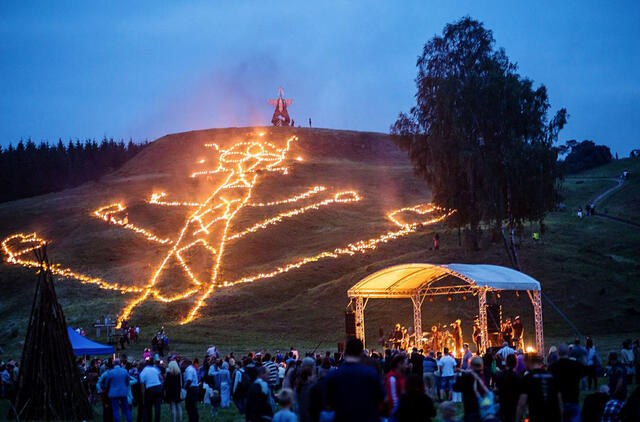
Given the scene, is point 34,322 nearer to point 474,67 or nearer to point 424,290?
point 424,290

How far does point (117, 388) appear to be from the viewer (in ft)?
53.9

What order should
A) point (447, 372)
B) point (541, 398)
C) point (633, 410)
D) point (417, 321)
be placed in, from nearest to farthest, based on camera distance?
point (633, 410) → point (541, 398) → point (447, 372) → point (417, 321)

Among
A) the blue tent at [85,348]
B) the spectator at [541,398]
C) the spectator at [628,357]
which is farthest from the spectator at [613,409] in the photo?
the blue tent at [85,348]

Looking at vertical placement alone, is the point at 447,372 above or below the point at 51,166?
below

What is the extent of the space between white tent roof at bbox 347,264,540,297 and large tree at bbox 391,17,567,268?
1123cm

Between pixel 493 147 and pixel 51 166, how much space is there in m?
84.6

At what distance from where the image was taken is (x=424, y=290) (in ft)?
114

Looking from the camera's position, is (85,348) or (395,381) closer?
(395,381)

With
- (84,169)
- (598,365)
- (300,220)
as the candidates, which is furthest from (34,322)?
(84,169)

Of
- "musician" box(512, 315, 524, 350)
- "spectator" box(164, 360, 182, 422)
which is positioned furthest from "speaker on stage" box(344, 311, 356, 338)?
"spectator" box(164, 360, 182, 422)

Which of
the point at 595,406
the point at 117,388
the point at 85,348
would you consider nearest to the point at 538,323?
the point at 85,348

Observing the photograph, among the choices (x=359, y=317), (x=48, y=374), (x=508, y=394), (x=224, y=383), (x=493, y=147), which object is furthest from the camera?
(x=493, y=147)

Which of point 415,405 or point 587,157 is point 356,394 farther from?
point 587,157

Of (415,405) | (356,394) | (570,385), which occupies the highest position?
(356,394)
